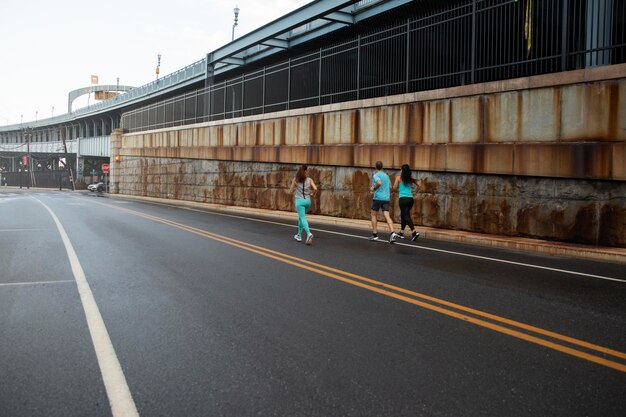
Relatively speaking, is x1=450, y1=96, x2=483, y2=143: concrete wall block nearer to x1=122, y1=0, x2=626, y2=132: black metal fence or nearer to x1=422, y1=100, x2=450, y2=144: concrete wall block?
x1=422, y1=100, x2=450, y2=144: concrete wall block

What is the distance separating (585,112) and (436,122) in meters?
3.93

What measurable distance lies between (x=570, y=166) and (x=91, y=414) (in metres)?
10.2

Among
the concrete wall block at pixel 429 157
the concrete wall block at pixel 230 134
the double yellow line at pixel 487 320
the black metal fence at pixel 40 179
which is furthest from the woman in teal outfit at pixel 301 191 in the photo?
the black metal fence at pixel 40 179

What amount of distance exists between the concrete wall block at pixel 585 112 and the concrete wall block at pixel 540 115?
159mm

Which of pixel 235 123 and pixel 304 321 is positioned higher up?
pixel 235 123

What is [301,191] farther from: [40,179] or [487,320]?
[40,179]

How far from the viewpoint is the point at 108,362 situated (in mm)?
3545

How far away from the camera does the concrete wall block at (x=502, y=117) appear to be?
37.4 ft

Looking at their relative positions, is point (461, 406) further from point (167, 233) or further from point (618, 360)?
point (167, 233)

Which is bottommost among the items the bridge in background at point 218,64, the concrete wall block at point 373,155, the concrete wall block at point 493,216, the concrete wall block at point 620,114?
the concrete wall block at point 493,216

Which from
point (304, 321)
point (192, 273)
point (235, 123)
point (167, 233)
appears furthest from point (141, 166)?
point (304, 321)

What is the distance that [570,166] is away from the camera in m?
10.2

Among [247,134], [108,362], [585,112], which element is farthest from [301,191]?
[247,134]

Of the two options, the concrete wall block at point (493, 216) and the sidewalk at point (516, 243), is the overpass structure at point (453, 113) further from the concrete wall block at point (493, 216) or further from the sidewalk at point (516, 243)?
the sidewalk at point (516, 243)
